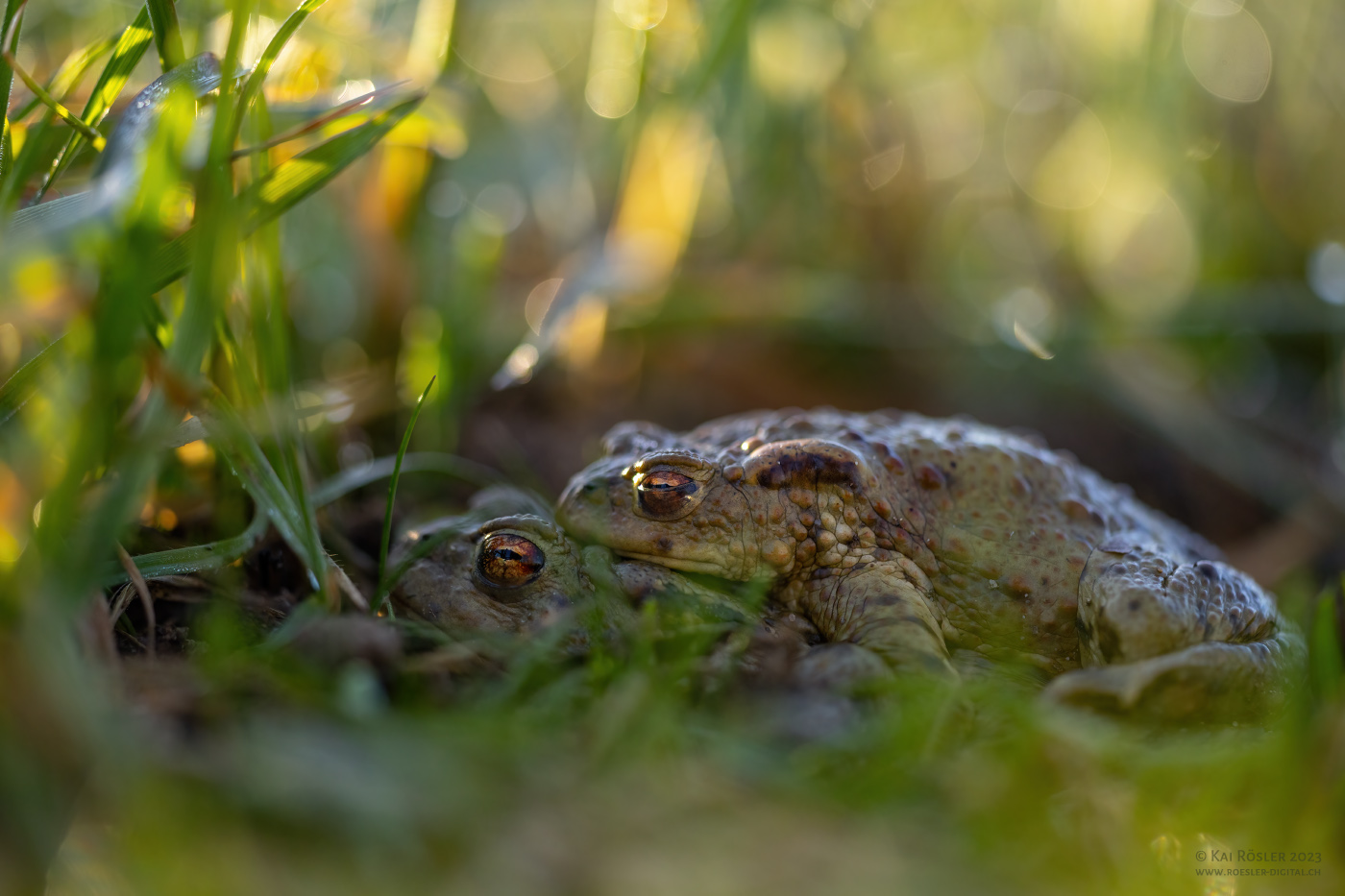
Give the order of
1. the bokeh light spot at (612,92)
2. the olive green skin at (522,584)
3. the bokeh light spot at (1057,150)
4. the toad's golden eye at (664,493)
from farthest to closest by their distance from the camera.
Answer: the bokeh light spot at (1057,150) < the bokeh light spot at (612,92) < the toad's golden eye at (664,493) < the olive green skin at (522,584)

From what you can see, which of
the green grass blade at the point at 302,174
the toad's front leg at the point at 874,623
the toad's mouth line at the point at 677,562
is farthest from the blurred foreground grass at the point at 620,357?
the toad's mouth line at the point at 677,562

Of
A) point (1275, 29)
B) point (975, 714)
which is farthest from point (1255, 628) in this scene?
point (1275, 29)

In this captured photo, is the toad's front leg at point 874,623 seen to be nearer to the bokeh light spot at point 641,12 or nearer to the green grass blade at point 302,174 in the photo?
the green grass blade at point 302,174

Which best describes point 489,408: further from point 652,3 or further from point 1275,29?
point 1275,29

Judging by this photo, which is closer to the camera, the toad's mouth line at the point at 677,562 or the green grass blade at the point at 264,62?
the green grass blade at the point at 264,62

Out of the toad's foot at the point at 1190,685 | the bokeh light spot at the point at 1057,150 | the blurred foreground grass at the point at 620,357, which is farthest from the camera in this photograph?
the bokeh light spot at the point at 1057,150

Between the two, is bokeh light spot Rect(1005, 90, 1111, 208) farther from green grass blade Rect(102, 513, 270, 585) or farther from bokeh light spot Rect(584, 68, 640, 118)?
green grass blade Rect(102, 513, 270, 585)

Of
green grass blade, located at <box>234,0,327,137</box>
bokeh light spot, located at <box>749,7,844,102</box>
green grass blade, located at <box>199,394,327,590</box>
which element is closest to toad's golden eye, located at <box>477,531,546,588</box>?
green grass blade, located at <box>199,394,327,590</box>
